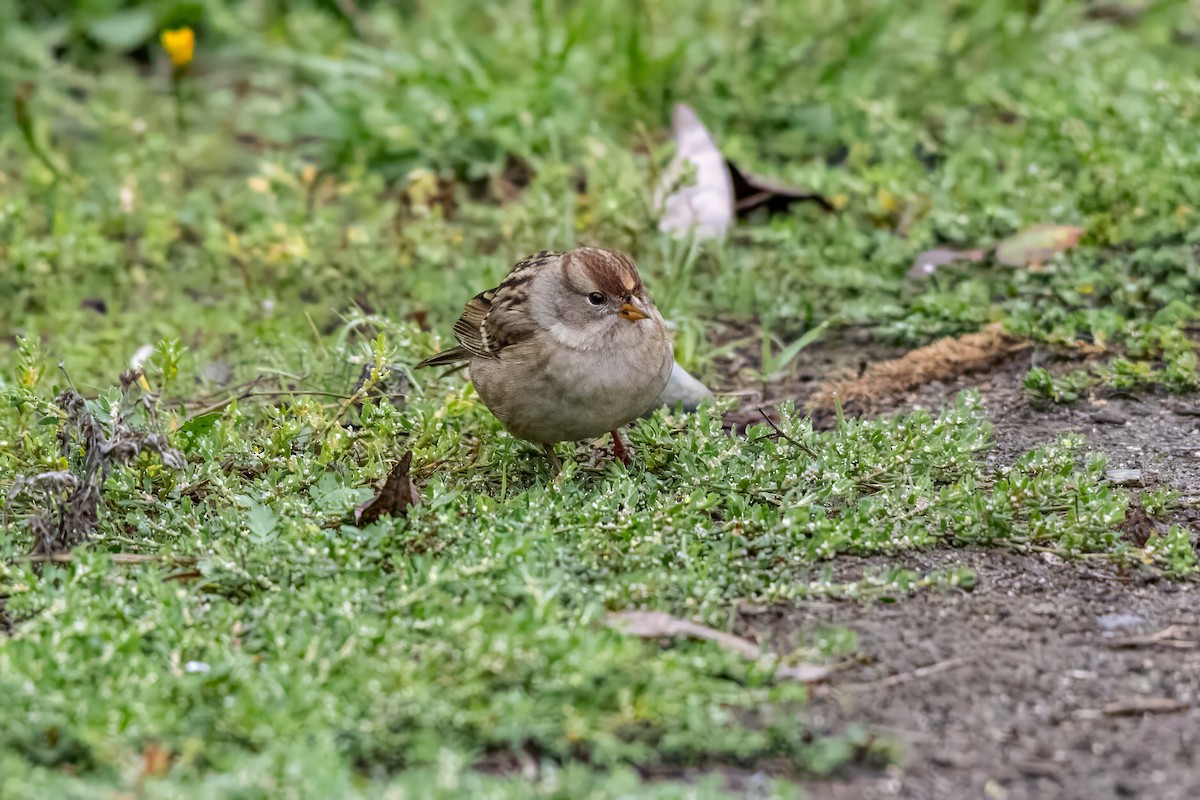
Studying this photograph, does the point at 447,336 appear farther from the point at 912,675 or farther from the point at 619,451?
the point at 912,675

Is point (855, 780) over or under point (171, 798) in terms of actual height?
under

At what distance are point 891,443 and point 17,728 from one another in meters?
2.88

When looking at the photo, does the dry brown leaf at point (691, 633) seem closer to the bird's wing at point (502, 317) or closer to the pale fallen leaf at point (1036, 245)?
the bird's wing at point (502, 317)

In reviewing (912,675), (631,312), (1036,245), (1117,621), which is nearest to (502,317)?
(631,312)

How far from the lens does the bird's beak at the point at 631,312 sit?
16.5ft

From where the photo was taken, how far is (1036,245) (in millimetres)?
6633

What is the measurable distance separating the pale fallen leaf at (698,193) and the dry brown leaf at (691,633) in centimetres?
320

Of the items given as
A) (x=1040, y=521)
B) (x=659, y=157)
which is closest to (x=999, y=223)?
(x=659, y=157)

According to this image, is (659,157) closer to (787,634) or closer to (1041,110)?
(1041,110)

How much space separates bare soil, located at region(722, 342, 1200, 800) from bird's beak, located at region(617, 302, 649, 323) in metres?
1.25

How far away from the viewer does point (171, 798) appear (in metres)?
2.91

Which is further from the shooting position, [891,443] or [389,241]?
[389,241]

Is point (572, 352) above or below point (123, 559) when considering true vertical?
above

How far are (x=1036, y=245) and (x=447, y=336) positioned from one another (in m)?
2.70
